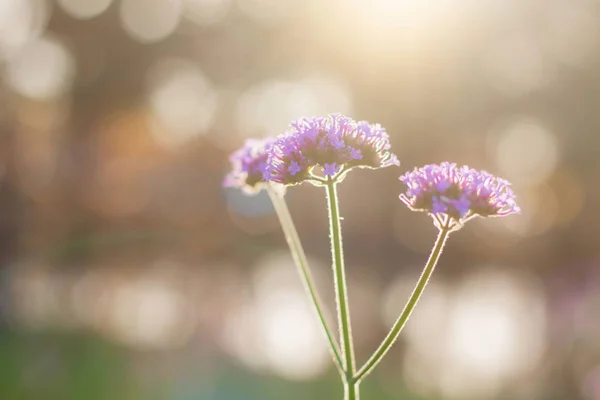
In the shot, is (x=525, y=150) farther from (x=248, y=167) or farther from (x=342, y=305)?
(x=342, y=305)

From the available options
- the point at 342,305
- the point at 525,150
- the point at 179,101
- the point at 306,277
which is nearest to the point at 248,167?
the point at 306,277

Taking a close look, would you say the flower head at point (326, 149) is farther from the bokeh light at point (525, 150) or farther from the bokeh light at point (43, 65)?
the bokeh light at point (43, 65)

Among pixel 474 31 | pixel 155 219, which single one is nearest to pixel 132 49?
pixel 155 219

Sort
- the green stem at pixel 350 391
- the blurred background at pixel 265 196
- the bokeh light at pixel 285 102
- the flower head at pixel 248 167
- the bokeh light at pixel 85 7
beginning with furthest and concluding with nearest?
the bokeh light at pixel 85 7
the bokeh light at pixel 285 102
the blurred background at pixel 265 196
the flower head at pixel 248 167
the green stem at pixel 350 391

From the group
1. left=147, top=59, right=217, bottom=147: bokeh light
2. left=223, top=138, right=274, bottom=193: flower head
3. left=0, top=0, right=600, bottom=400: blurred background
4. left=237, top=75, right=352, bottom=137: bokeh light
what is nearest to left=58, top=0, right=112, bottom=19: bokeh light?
left=0, top=0, right=600, bottom=400: blurred background

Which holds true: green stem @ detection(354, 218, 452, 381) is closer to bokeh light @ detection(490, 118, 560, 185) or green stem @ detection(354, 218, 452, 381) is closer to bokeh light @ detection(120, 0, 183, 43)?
bokeh light @ detection(490, 118, 560, 185)

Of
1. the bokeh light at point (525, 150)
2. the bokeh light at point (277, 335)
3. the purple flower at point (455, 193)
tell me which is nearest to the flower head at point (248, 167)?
the purple flower at point (455, 193)
